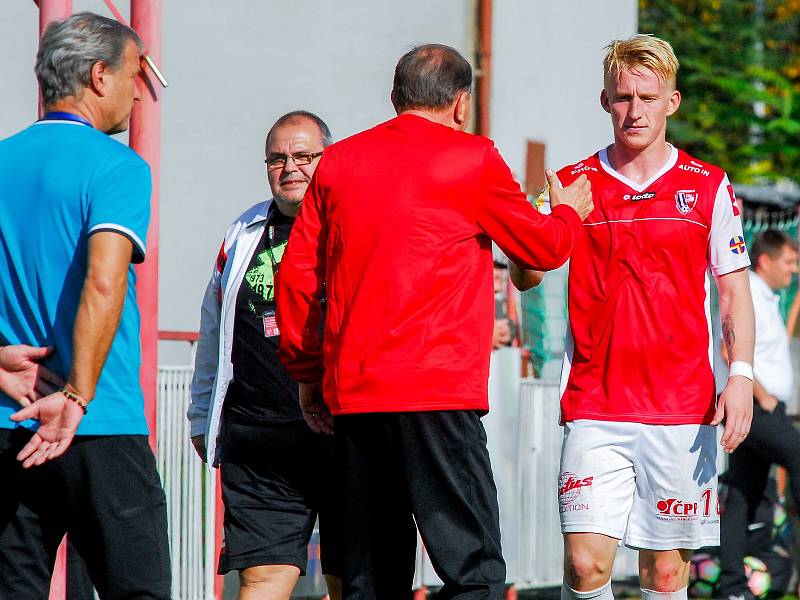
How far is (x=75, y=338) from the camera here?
3.68 meters

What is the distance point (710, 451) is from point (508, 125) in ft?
20.8

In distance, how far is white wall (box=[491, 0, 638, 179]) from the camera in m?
11.0

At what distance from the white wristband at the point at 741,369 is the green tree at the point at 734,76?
1768 cm

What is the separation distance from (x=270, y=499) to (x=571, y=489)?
1.15 meters

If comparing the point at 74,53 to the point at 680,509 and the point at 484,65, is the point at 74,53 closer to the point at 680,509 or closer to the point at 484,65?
the point at 680,509

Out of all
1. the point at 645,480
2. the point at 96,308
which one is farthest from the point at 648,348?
the point at 96,308

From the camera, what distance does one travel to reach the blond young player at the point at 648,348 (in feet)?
16.1

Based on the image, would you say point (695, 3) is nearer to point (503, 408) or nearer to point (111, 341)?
point (503, 408)

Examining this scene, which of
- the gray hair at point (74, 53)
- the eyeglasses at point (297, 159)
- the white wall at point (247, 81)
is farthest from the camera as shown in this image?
the white wall at point (247, 81)

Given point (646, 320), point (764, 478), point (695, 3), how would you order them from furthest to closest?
point (695, 3) < point (764, 478) < point (646, 320)

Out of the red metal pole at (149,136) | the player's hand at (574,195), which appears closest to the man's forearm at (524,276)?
the player's hand at (574,195)

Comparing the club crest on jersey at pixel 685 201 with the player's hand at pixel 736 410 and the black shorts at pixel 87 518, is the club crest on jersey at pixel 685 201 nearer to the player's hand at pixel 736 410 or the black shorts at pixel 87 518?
the player's hand at pixel 736 410

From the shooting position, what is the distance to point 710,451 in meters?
5.04

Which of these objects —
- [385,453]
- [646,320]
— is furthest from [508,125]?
[385,453]
